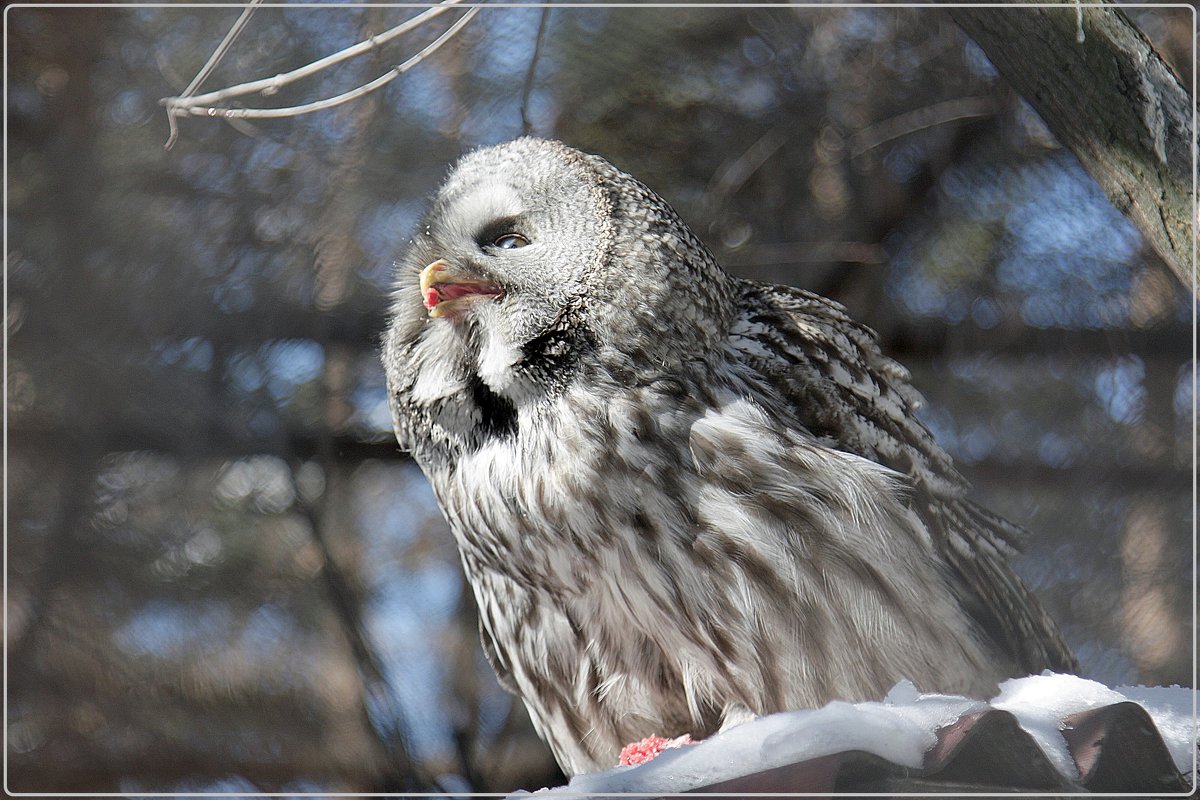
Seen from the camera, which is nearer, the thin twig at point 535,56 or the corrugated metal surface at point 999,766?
the corrugated metal surface at point 999,766

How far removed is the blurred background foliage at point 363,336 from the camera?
2256 millimetres

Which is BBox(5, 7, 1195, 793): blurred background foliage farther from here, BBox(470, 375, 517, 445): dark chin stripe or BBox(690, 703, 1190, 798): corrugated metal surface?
BBox(690, 703, 1190, 798): corrugated metal surface

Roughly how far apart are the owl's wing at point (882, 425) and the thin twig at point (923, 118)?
1162mm

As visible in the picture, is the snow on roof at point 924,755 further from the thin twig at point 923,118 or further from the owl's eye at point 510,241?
the thin twig at point 923,118

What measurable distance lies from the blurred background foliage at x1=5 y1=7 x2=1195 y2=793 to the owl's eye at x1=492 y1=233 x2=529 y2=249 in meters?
0.85

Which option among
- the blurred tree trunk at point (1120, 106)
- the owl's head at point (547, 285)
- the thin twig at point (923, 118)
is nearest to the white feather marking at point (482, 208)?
the owl's head at point (547, 285)

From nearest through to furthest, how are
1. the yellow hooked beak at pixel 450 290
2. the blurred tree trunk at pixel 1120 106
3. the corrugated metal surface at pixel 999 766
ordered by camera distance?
the corrugated metal surface at pixel 999 766, the blurred tree trunk at pixel 1120 106, the yellow hooked beak at pixel 450 290

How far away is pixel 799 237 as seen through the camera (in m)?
2.53

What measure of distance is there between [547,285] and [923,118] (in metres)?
1.56

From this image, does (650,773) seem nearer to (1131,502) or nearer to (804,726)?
(804,726)

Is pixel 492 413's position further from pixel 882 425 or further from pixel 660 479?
pixel 882 425

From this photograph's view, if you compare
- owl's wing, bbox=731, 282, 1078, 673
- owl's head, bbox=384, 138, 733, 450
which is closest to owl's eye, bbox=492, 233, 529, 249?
owl's head, bbox=384, 138, 733, 450

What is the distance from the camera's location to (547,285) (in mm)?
1286

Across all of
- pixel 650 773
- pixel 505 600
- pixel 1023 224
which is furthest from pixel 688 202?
pixel 650 773
